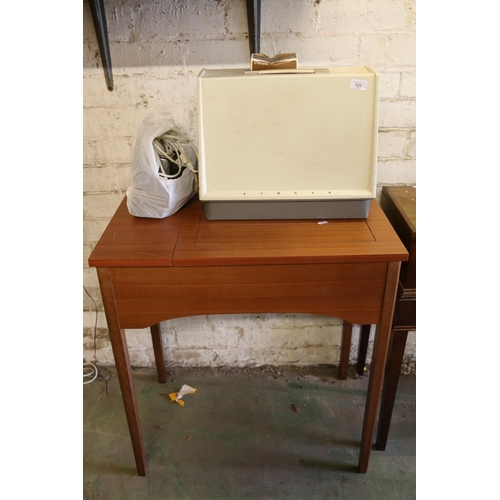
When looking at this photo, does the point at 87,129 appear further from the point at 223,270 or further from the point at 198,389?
the point at 198,389

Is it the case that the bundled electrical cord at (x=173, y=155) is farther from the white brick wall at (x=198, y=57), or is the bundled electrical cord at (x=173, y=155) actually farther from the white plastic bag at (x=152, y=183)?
the white brick wall at (x=198, y=57)

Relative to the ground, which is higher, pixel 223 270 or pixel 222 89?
pixel 222 89

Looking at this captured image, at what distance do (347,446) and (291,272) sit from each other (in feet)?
2.42

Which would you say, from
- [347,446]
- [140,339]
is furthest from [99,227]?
[347,446]

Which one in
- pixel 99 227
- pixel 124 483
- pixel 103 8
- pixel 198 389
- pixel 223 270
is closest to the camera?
pixel 223 270

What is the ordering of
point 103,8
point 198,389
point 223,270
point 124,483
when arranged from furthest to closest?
point 198,389, point 124,483, point 103,8, point 223,270

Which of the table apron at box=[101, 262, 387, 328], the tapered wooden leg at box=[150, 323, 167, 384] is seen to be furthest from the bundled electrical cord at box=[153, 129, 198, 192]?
the tapered wooden leg at box=[150, 323, 167, 384]

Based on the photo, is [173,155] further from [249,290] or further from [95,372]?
[95,372]

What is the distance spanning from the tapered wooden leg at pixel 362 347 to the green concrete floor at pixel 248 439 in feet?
0.12

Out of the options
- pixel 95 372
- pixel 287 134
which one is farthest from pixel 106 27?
pixel 95 372

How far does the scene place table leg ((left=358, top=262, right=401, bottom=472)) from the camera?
1.05 metres

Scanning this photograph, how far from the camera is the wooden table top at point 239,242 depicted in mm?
1001

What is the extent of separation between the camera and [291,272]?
1028mm

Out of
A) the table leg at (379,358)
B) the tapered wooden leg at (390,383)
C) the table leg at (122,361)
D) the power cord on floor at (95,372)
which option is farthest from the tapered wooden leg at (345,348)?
the power cord on floor at (95,372)
